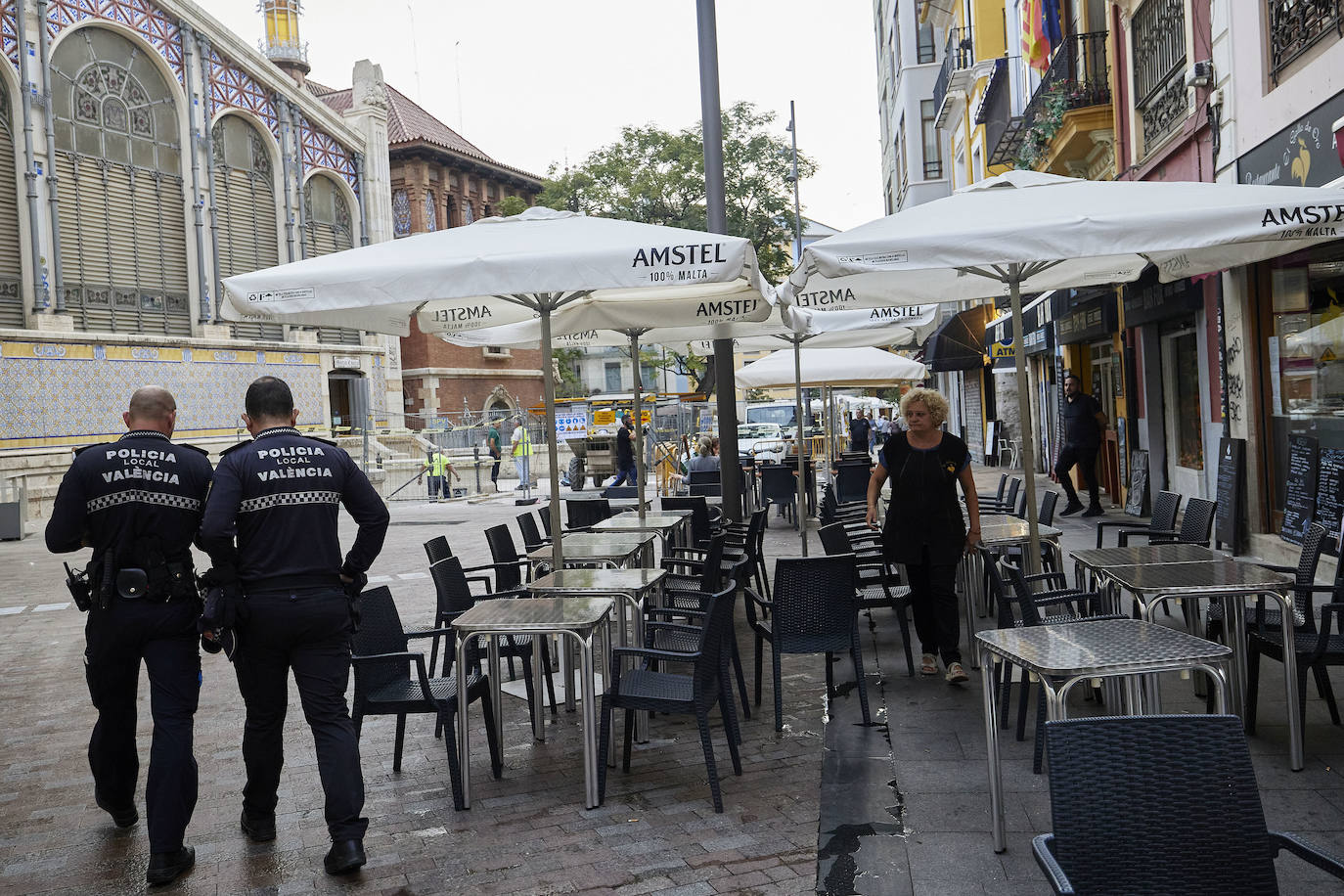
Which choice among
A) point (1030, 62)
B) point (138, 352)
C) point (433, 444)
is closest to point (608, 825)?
point (1030, 62)

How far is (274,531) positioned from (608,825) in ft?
5.87

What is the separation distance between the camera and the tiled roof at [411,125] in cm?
4216

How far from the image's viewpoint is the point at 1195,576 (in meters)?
5.14

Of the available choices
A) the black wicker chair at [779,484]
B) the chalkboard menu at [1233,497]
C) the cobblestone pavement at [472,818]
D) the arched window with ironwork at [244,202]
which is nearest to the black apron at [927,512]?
the cobblestone pavement at [472,818]

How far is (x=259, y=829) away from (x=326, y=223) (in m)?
33.4

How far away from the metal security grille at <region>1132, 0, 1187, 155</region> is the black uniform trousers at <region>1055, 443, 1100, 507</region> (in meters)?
3.85

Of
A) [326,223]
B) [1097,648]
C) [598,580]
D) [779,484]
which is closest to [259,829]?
[598,580]

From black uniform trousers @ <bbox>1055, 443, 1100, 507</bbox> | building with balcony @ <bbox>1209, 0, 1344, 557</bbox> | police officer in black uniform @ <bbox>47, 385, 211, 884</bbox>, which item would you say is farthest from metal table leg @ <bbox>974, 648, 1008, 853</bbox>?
black uniform trousers @ <bbox>1055, 443, 1100, 507</bbox>

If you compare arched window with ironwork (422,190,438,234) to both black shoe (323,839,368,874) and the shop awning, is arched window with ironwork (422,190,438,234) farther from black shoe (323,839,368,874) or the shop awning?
black shoe (323,839,368,874)

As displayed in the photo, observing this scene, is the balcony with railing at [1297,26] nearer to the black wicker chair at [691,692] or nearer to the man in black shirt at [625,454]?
the black wicker chair at [691,692]

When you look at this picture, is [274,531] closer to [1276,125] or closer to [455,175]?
[1276,125]

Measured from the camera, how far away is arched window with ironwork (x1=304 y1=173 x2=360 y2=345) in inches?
1376

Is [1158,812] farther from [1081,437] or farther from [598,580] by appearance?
[1081,437]

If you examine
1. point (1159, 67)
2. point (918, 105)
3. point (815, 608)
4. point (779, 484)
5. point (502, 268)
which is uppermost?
point (918, 105)
